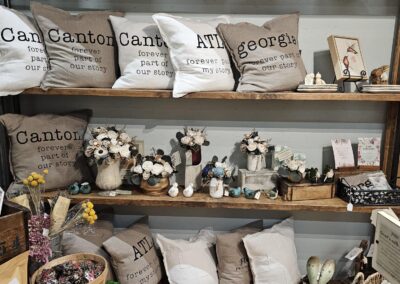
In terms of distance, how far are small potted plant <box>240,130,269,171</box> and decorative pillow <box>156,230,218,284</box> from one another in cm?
50

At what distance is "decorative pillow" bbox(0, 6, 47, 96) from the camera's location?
1.53m

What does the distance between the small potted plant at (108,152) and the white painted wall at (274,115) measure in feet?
0.62

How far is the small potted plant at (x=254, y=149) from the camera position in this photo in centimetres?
A: 174

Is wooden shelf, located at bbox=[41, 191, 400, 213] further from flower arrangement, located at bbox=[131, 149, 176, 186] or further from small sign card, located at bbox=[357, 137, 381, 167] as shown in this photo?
small sign card, located at bbox=[357, 137, 381, 167]

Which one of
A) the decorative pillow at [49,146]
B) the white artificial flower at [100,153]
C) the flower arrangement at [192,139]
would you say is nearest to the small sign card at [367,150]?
the flower arrangement at [192,139]

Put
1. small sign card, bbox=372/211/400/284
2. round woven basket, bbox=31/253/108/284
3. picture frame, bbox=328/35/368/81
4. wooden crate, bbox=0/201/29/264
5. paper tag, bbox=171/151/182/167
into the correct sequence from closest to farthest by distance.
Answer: small sign card, bbox=372/211/400/284
wooden crate, bbox=0/201/29/264
round woven basket, bbox=31/253/108/284
picture frame, bbox=328/35/368/81
paper tag, bbox=171/151/182/167

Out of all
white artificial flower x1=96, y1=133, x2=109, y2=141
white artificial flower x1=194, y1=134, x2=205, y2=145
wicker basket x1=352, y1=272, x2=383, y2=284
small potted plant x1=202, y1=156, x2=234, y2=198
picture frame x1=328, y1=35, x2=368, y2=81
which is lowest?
wicker basket x1=352, y1=272, x2=383, y2=284

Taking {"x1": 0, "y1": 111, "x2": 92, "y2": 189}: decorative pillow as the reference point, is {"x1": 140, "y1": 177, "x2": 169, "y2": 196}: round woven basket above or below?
below

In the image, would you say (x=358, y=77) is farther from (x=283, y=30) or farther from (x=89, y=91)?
(x=89, y=91)

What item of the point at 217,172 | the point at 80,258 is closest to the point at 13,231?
the point at 80,258

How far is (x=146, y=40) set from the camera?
1655 mm

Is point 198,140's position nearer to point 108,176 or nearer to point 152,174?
point 152,174

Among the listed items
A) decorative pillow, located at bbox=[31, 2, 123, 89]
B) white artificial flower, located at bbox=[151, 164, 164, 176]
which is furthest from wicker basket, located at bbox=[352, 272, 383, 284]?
decorative pillow, located at bbox=[31, 2, 123, 89]

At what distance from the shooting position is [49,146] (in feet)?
5.64
